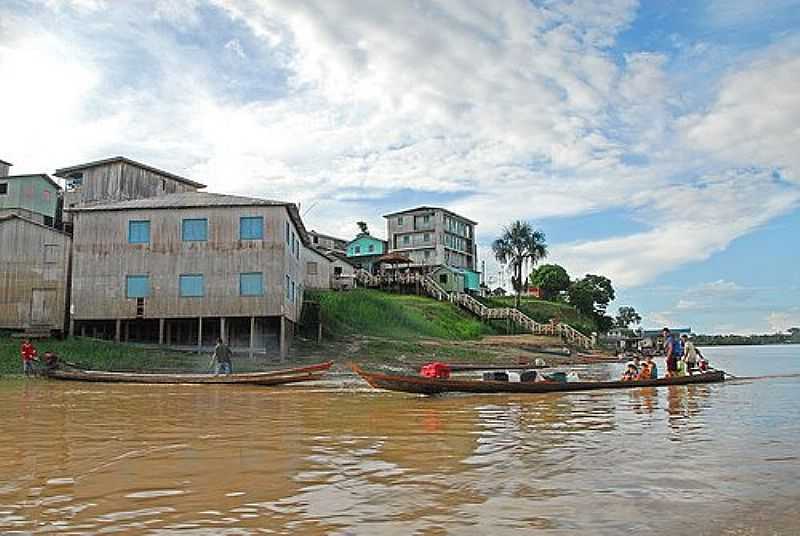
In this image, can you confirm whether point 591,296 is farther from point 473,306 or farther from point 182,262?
point 182,262

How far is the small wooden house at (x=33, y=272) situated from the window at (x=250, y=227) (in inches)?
332

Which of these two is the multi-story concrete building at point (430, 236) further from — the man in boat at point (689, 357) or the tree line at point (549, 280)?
the man in boat at point (689, 357)

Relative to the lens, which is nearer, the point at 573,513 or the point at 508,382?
the point at 573,513

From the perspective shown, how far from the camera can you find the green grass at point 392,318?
43344 millimetres

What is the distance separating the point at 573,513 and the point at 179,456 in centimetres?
501

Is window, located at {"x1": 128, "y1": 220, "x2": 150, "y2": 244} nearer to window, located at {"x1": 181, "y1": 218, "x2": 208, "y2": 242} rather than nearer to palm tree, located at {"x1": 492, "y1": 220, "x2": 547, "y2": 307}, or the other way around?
window, located at {"x1": 181, "y1": 218, "x2": 208, "y2": 242}

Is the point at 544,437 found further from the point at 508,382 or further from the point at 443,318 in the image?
the point at 443,318

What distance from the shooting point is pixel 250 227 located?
32938 millimetres

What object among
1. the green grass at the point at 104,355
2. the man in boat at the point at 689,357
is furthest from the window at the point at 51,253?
the man in boat at the point at 689,357

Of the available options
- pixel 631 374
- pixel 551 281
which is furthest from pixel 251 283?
pixel 551 281

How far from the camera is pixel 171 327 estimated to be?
35.6 meters

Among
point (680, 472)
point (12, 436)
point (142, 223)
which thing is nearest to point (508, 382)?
point (680, 472)

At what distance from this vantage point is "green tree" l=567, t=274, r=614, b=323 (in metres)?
76.3

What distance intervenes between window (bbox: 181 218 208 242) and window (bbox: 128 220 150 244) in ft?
5.78
